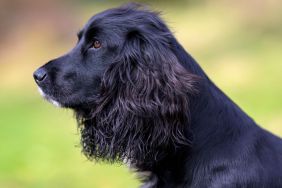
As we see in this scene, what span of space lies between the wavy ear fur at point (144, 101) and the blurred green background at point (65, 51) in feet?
1.19

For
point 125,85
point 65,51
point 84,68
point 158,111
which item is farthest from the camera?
point 65,51

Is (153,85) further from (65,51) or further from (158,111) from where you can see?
(65,51)

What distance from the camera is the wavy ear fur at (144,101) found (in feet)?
12.4

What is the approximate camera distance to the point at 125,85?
3.92m

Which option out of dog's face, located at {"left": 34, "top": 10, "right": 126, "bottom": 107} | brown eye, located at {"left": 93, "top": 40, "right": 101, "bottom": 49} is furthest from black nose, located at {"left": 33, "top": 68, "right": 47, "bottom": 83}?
brown eye, located at {"left": 93, "top": 40, "right": 101, "bottom": 49}

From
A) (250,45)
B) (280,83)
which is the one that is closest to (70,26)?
(250,45)

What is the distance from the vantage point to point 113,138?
3930 millimetres

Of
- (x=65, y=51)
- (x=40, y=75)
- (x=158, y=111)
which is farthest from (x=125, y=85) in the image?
(x=65, y=51)

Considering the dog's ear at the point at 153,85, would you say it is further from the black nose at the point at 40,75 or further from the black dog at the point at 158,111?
the black nose at the point at 40,75

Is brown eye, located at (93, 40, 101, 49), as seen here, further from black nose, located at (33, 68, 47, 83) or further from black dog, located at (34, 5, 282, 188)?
black nose, located at (33, 68, 47, 83)

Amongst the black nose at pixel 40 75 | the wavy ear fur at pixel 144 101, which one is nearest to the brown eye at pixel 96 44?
the wavy ear fur at pixel 144 101

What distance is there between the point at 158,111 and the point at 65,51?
1313 centimetres

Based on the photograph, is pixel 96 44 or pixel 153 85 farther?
pixel 96 44

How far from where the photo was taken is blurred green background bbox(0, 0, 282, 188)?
8.21 metres
